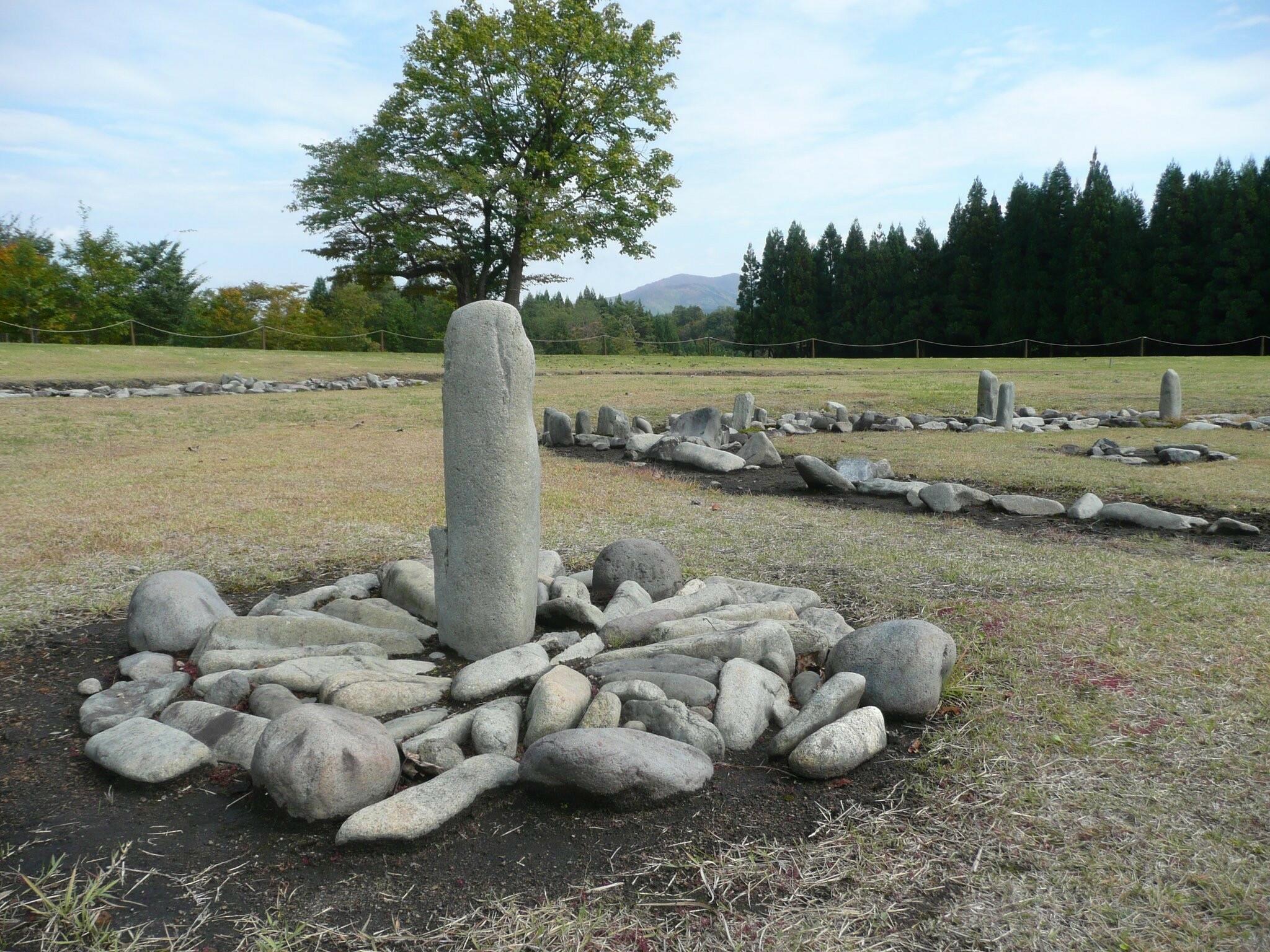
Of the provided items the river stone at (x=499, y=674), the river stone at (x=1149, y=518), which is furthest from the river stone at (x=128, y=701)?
the river stone at (x=1149, y=518)

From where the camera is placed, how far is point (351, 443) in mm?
14125

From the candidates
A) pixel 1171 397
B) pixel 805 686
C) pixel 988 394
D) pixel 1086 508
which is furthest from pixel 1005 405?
pixel 805 686

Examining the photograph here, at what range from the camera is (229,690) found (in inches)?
170

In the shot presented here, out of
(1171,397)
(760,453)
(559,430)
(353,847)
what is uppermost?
(1171,397)

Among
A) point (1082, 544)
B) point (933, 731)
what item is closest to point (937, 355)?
point (1082, 544)

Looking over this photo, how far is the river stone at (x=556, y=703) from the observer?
393cm

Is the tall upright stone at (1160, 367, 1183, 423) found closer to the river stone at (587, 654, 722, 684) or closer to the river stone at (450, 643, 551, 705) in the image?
the river stone at (587, 654, 722, 684)

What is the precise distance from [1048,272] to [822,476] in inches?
1702

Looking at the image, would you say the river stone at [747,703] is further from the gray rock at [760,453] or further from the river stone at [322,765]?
the gray rock at [760,453]

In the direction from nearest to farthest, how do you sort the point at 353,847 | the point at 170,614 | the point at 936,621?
the point at 353,847, the point at 170,614, the point at 936,621

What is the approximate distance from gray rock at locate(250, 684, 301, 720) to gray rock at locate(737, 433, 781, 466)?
8755mm

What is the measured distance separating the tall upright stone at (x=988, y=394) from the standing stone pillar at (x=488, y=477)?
1428cm

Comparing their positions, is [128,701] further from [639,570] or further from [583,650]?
[639,570]

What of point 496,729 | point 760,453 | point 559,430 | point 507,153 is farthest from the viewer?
point 507,153
